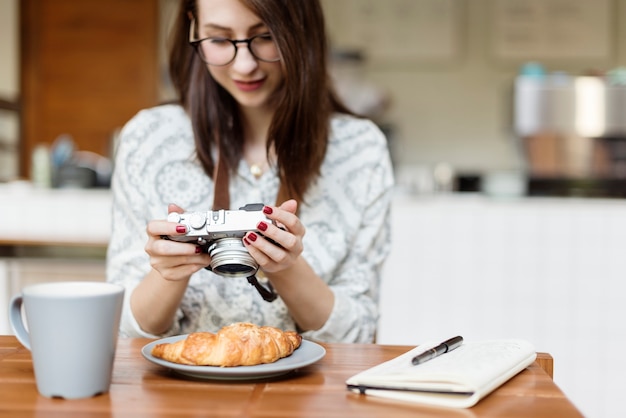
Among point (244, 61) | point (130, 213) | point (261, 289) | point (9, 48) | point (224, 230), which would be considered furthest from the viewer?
point (9, 48)

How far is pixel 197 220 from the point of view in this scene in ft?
2.60

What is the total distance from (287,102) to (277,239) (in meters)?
0.46

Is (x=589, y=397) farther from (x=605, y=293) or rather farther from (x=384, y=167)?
(x=384, y=167)

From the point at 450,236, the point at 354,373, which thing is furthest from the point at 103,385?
the point at 450,236

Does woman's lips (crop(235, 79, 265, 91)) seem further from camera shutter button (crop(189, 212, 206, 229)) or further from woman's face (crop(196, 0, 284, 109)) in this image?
camera shutter button (crop(189, 212, 206, 229))

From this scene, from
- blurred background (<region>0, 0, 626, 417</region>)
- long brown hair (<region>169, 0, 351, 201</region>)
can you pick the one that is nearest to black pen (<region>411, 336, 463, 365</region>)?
long brown hair (<region>169, 0, 351, 201</region>)

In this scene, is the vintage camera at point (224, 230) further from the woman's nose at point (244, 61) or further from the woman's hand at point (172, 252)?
the woman's nose at point (244, 61)

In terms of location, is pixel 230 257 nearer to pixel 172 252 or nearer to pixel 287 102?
pixel 172 252

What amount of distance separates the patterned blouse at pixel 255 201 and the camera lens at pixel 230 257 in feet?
1.35

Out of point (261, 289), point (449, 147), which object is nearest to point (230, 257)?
point (261, 289)

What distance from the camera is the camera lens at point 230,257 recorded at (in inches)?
31.2

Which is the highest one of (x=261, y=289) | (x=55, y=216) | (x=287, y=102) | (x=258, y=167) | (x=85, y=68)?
(x=85, y=68)

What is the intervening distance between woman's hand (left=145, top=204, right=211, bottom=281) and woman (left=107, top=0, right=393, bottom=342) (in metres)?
0.23

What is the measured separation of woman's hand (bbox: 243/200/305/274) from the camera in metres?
0.82
